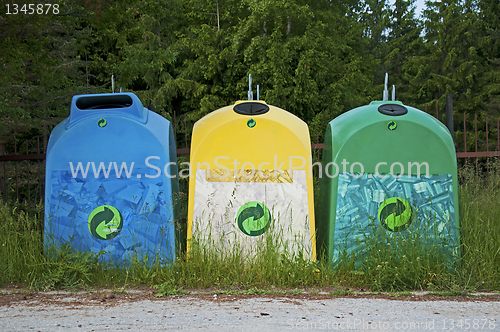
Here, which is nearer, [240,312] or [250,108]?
[240,312]

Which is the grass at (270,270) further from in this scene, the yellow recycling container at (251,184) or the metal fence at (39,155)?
the metal fence at (39,155)

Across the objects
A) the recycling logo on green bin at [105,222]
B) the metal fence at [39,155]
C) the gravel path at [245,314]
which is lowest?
the gravel path at [245,314]

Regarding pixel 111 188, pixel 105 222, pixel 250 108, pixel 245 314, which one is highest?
pixel 250 108

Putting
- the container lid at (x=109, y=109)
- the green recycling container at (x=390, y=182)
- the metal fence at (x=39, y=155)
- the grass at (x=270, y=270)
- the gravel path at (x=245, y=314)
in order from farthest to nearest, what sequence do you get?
the metal fence at (x=39, y=155) → the container lid at (x=109, y=109) → the green recycling container at (x=390, y=182) → the grass at (x=270, y=270) → the gravel path at (x=245, y=314)

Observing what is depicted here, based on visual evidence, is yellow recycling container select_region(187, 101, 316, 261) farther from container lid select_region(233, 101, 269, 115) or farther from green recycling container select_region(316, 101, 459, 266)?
green recycling container select_region(316, 101, 459, 266)

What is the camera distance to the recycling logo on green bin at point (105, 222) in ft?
10.5

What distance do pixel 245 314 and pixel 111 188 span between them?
Answer: 4.92 ft

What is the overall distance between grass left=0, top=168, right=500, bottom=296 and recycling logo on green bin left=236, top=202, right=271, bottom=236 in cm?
12

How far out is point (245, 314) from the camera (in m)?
2.50

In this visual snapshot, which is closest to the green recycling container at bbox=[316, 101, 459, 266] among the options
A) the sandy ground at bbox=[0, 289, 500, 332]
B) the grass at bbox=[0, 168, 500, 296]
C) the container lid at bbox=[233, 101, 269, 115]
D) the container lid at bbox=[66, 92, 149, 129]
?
the grass at bbox=[0, 168, 500, 296]

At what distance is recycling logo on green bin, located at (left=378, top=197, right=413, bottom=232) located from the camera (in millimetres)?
3158

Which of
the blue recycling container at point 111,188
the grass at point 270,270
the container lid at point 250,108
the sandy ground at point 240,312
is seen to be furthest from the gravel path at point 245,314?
the container lid at point 250,108

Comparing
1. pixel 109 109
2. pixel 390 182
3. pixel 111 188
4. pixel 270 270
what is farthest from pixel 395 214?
pixel 109 109

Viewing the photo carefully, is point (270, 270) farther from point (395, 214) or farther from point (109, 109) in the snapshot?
point (109, 109)
